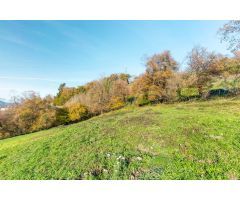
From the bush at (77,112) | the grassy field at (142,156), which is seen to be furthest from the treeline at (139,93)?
the grassy field at (142,156)

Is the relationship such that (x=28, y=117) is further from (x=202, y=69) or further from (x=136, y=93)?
(x=202, y=69)

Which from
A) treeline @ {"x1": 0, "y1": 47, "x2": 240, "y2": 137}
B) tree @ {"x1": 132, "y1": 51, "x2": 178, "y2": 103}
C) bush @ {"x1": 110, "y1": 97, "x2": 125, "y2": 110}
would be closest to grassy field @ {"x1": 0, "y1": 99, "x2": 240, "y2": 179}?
treeline @ {"x1": 0, "y1": 47, "x2": 240, "y2": 137}

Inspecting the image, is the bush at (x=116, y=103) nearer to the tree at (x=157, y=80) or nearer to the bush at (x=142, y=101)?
the bush at (x=142, y=101)

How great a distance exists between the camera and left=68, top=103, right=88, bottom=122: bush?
92.8ft

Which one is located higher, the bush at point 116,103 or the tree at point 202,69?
the tree at point 202,69

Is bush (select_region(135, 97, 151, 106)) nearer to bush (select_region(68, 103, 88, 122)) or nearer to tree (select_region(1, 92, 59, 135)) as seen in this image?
bush (select_region(68, 103, 88, 122))

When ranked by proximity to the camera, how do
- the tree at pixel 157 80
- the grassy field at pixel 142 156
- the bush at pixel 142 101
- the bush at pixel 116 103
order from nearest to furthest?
the grassy field at pixel 142 156 < the tree at pixel 157 80 < the bush at pixel 142 101 < the bush at pixel 116 103

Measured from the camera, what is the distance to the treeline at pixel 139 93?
26.4 m

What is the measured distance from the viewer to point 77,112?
28.4m

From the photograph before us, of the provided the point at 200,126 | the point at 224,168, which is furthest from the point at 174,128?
the point at 224,168

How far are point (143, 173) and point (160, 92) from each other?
78.4 ft
